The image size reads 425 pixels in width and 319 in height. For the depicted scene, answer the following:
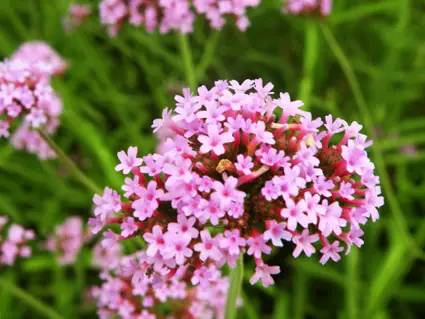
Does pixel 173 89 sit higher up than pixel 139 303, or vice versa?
pixel 173 89

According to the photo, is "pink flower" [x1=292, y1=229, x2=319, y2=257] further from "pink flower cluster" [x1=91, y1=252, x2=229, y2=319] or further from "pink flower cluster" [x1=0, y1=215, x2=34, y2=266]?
"pink flower cluster" [x1=0, y1=215, x2=34, y2=266]

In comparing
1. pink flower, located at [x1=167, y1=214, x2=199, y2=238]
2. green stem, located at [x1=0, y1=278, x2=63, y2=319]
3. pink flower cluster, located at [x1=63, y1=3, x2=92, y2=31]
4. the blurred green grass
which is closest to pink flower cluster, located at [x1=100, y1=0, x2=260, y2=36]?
the blurred green grass

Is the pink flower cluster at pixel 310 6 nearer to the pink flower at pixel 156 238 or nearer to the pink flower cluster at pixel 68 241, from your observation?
the pink flower cluster at pixel 68 241

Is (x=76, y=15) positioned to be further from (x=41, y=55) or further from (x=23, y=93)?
(x=23, y=93)

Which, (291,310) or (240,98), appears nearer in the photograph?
(240,98)

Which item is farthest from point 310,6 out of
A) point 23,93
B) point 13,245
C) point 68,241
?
point 13,245

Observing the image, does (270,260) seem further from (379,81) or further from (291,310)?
(379,81)

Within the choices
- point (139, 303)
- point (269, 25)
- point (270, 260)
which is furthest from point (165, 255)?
point (269, 25)
